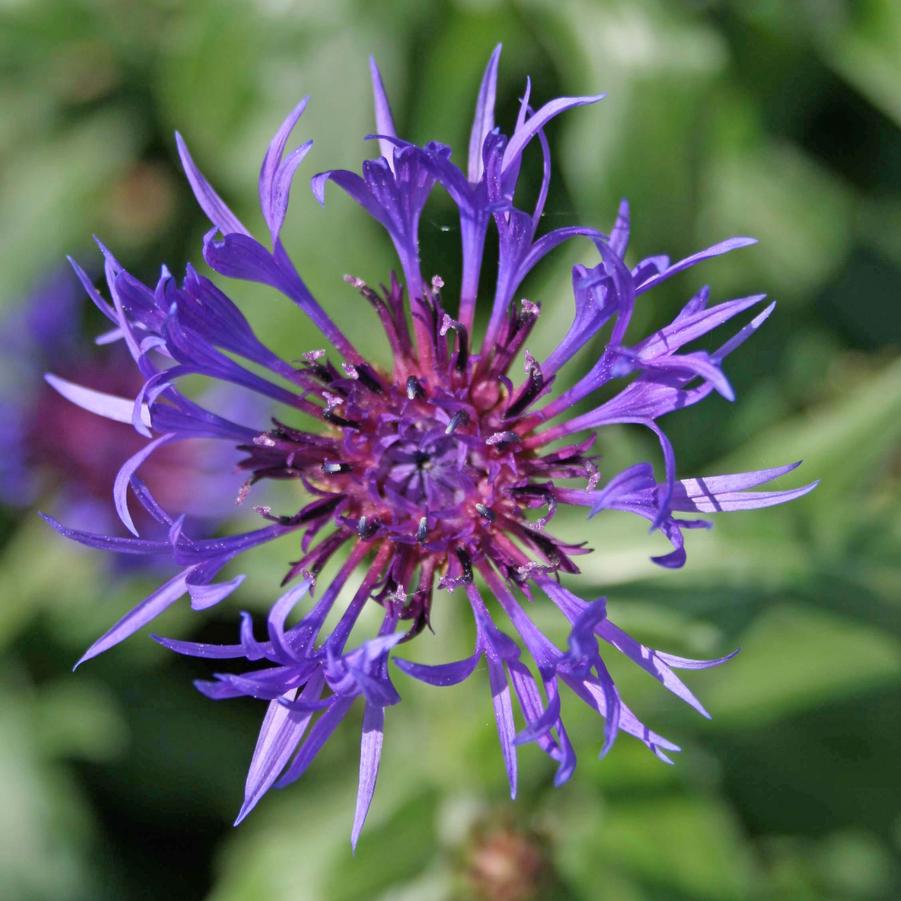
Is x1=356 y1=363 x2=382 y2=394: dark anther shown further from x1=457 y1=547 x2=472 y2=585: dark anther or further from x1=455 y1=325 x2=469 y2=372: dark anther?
x1=457 y1=547 x2=472 y2=585: dark anther

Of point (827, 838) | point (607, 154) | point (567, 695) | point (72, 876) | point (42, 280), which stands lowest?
point (72, 876)

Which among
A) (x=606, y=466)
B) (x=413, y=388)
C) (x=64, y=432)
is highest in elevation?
(x=413, y=388)

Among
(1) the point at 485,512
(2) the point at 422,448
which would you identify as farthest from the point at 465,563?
(2) the point at 422,448

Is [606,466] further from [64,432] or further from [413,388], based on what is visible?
[64,432]

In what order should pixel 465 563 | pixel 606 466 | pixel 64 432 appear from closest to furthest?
pixel 465 563 → pixel 606 466 → pixel 64 432

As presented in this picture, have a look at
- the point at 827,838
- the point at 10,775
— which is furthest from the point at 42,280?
the point at 827,838

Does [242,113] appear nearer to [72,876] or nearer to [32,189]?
[32,189]

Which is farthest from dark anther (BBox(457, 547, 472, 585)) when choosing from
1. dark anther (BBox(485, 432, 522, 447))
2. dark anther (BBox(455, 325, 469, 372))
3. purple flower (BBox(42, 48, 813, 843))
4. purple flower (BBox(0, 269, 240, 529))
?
purple flower (BBox(0, 269, 240, 529))
